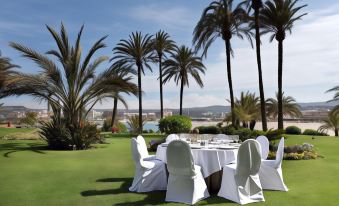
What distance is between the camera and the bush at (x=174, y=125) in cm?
2183

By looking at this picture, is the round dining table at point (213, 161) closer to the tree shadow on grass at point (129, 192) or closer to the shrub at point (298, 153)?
the tree shadow on grass at point (129, 192)

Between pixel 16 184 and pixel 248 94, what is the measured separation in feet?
73.6

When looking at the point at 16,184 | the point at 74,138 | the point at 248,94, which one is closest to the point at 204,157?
the point at 16,184

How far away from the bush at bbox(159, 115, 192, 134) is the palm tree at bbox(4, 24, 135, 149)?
7345 mm

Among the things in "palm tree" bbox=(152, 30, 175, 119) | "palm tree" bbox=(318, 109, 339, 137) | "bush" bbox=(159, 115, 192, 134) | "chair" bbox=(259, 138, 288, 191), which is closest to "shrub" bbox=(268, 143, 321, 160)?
"chair" bbox=(259, 138, 288, 191)

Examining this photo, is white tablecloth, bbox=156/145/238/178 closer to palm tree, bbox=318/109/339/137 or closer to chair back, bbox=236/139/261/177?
chair back, bbox=236/139/261/177

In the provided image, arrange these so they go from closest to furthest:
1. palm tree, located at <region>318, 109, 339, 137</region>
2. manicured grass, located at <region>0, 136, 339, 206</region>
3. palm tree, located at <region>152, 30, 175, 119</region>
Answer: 1. manicured grass, located at <region>0, 136, 339, 206</region>
2. palm tree, located at <region>318, 109, 339, 137</region>
3. palm tree, located at <region>152, 30, 175, 119</region>

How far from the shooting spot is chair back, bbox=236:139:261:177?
5746 millimetres

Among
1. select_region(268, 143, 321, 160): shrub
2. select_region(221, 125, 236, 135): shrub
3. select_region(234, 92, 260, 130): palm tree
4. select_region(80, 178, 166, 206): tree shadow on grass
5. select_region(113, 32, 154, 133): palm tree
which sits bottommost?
select_region(80, 178, 166, 206): tree shadow on grass

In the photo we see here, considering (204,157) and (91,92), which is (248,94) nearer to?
(91,92)

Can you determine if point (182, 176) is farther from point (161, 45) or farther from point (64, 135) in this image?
point (161, 45)

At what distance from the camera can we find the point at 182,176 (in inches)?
230

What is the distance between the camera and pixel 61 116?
1477 cm

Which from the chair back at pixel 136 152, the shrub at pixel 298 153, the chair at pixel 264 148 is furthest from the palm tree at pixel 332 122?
the chair back at pixel 136 152
